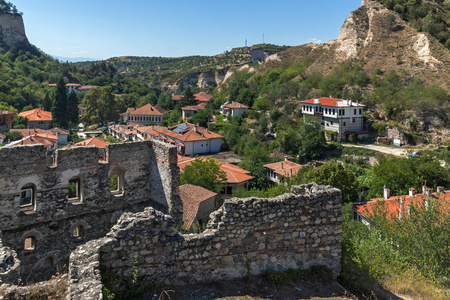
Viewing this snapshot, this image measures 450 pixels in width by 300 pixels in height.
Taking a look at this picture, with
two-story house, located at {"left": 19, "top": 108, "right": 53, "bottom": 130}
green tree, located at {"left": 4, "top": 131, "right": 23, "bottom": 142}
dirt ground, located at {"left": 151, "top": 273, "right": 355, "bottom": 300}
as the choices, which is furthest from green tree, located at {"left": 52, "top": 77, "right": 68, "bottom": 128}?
dirt ground, located at {"left": 151, "top": 273, "right": 355, "bottom": 300}

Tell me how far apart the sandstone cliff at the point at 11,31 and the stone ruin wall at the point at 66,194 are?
15032cm

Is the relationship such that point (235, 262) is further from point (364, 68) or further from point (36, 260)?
point (364, 68)

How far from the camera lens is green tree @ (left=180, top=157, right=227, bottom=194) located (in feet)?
98.2

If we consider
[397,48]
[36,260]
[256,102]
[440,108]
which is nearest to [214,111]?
[256,102]

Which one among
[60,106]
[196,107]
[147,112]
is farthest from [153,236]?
[196,107]

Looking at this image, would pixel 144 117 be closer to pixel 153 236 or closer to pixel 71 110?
pixel 71 110

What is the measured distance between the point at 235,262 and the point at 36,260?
762cm

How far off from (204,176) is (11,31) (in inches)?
5851

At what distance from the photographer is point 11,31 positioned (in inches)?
5527

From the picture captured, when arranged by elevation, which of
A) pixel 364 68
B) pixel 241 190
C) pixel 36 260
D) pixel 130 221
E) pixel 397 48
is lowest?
pixel 241 190

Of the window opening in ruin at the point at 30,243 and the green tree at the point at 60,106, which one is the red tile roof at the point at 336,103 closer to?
the window opening in ruin at the point at 30,243

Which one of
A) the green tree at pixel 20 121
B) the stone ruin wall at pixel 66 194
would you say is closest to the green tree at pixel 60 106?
the green tree at pixel 20 121

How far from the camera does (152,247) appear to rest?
20.8ft

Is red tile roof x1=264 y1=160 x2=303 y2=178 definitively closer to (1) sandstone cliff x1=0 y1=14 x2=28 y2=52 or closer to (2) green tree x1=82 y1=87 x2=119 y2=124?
(2) green tree x1=82 y1=87 x2=119 y2=124
